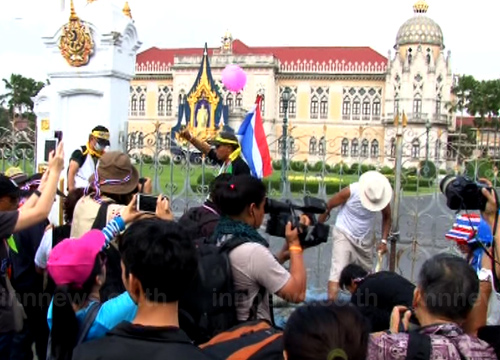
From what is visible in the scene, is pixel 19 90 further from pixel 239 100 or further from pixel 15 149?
pixel 15 149

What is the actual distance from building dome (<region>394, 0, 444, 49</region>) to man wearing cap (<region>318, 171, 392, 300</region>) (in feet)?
140

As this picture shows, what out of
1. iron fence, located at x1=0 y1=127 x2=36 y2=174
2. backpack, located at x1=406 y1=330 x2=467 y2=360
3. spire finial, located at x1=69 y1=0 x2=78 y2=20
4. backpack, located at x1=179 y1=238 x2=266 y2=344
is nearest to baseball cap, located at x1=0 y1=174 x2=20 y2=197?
backpack, located at x1=179 y1=238 x2=266 y2=344

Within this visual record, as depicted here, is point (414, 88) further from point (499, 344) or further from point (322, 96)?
Answer: point (499, 344)

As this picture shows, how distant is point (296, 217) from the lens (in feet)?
8.30

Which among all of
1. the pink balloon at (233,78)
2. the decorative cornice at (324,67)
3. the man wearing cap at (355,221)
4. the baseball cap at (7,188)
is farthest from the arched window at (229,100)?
the baseball cap at (7,188)

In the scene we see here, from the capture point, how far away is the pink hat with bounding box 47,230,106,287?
205 centimetres

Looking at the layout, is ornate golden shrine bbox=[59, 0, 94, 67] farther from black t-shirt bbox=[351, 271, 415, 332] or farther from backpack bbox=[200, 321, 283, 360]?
backpack bbox=[200, 321, 283, 360]

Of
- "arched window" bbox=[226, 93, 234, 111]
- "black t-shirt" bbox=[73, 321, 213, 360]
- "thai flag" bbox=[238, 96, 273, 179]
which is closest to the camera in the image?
"black t-shirt" bbox=[73, 321, 213, 360]

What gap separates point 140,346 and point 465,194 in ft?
6.13

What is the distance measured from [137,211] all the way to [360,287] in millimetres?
1099

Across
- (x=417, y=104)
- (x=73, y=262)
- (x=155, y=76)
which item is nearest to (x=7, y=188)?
(x=73, y=262)

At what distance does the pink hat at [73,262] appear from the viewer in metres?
2.05

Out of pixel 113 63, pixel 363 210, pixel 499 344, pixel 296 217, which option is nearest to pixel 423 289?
pixel 499 344

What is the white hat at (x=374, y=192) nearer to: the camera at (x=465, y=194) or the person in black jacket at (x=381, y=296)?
the camera at (x=465, y=194)
